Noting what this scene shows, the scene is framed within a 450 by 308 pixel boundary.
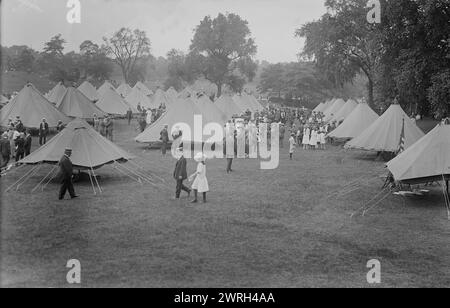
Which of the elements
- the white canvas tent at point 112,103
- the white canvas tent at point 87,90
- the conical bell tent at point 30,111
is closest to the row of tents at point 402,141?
the conical bell tent at point 30,111

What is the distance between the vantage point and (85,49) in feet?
220

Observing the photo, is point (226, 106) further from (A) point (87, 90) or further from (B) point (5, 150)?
(B) point (5, 150)

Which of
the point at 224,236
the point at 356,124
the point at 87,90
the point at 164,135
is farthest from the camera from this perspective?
the point at 87,90

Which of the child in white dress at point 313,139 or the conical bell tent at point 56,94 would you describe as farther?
the conical bell tent at point 56,94

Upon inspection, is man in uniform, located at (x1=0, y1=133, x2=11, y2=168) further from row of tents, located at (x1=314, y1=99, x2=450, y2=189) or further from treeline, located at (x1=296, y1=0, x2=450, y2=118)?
treeline, located at (x1=296, y1=0, x2=450, y2=118)

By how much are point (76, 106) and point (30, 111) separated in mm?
6308

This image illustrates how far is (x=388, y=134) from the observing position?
22.3m

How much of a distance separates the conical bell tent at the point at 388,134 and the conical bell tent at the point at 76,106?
18.1 meters

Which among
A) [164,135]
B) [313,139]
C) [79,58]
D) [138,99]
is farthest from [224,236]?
[79,58]

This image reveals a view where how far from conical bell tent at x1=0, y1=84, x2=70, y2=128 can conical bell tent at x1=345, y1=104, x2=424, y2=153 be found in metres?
15.8

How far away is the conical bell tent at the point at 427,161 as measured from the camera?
13.9 meters

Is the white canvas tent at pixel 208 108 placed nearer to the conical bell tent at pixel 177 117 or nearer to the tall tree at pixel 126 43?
the conical bell tent at pixel 177 117

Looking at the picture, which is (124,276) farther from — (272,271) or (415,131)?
(415,131)
